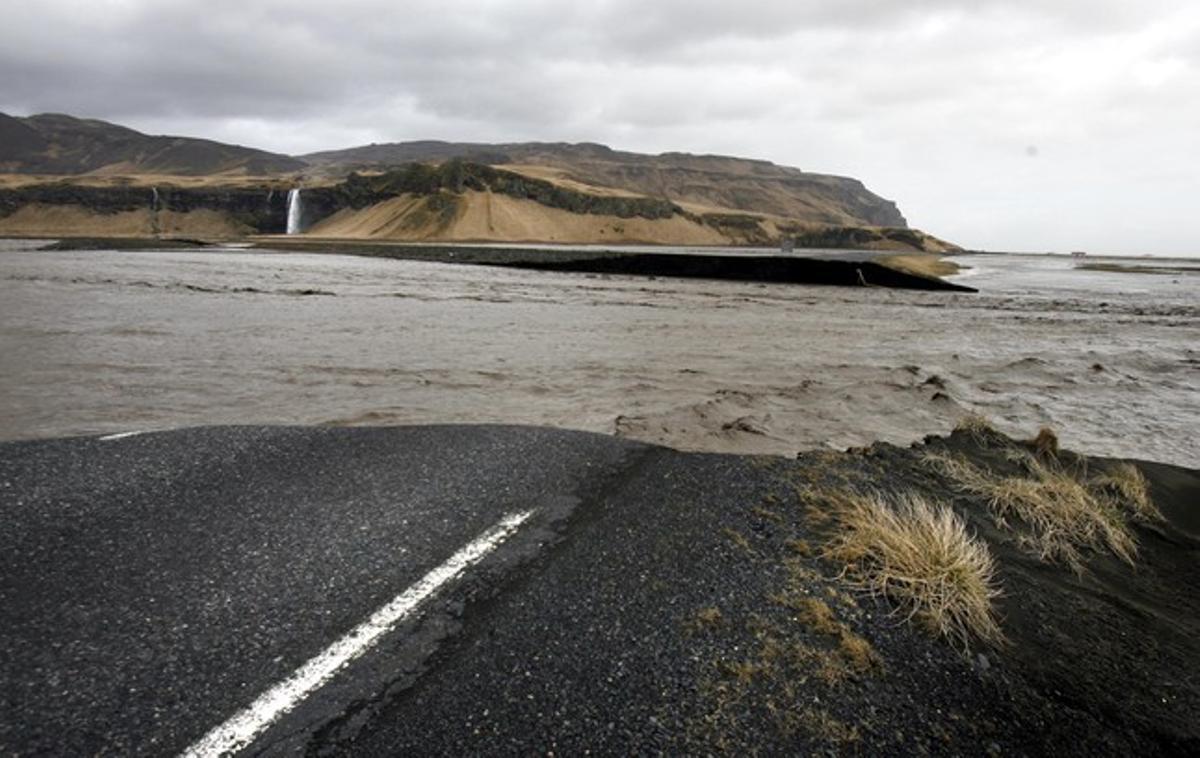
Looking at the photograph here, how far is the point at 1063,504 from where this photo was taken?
666 centimetres

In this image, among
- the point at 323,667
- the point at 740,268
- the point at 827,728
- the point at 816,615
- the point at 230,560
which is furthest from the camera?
the point at 740,268

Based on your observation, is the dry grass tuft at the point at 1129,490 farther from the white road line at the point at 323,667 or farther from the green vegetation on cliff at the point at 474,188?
the green vegetation on cliff at the point at 474,188

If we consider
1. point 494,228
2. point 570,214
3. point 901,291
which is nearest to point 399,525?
point 901,291

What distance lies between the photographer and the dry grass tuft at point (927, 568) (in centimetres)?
424

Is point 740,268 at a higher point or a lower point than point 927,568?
higher

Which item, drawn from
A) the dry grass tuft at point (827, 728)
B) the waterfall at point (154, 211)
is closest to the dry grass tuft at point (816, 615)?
the dry grass tuft at point (827, 728)

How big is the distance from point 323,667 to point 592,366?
11.1m

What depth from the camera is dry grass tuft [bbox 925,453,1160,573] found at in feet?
20.1

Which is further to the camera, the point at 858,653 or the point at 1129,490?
the point at 1129,490

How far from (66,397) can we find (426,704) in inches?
364

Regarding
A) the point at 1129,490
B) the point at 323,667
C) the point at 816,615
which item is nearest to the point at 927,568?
the point at 816,615

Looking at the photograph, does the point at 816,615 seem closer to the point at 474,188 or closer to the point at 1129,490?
the point at 1129,490

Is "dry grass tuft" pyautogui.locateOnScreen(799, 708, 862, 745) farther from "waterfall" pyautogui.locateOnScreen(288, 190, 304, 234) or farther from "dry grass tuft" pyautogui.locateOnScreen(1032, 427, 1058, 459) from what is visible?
"waterfall" pyautogui.locateOnScreen(288, 190, 304, 234)

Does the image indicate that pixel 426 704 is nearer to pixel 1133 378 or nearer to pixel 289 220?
pixel 1133 378
